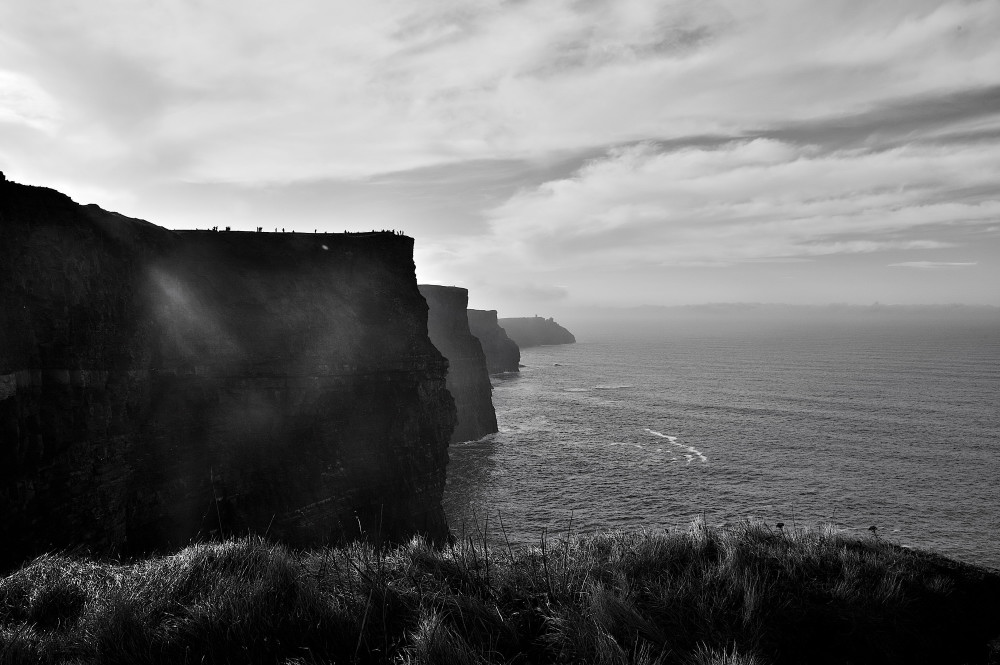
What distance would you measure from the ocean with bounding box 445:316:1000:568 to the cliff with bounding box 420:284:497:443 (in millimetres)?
3182

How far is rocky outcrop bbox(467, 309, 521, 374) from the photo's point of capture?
116m

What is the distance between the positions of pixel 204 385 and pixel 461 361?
1664 inches

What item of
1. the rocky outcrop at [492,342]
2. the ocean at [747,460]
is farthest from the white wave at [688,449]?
the rocky outcrop at [492,342]

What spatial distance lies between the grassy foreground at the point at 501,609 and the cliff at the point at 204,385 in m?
10.7

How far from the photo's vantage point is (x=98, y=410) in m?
21.0

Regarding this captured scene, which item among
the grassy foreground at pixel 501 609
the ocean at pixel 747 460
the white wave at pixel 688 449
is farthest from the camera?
the white wave at pixel 688 449

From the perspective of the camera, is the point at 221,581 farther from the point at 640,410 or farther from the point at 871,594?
the point at 640,410

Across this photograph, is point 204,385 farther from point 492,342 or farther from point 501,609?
point 492,342

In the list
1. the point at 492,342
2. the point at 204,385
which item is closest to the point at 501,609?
the point at 204,385

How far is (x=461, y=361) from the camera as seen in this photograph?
67.1 m

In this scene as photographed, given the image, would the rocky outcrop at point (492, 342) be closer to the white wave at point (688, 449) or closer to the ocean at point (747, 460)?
the ocean at point (747, 460)

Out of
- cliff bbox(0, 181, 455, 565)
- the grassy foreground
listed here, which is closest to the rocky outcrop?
cliff bbox(0, 181, 455, 565)

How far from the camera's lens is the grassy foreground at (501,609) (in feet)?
17.6

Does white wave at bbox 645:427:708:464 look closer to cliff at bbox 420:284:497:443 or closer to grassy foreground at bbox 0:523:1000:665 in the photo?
cliff at bbox 420:284:497:443
